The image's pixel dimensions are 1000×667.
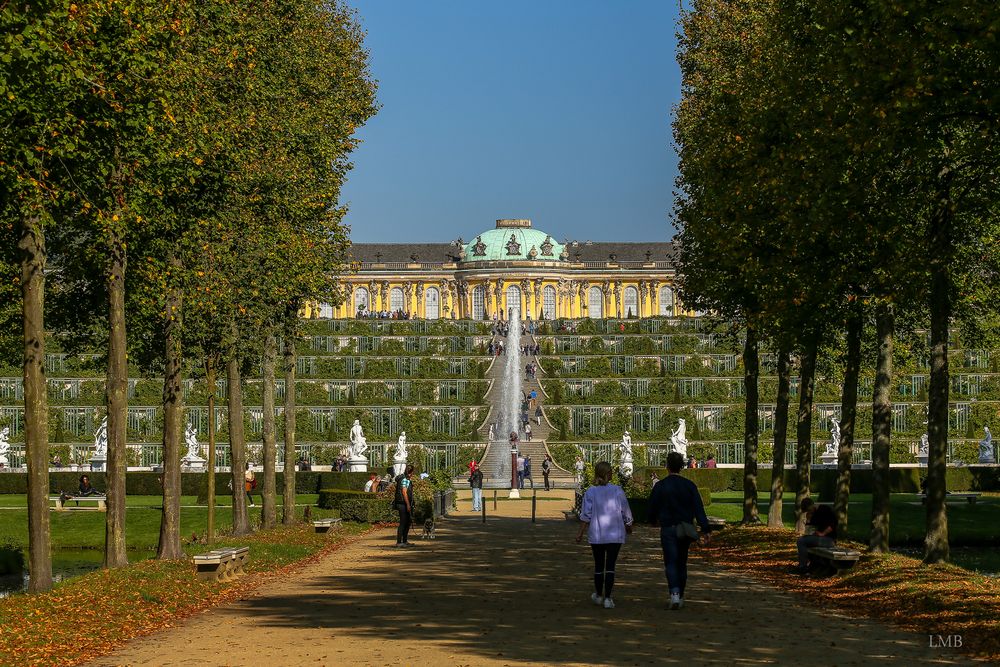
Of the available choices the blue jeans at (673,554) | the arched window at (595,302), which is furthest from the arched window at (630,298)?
the blue jeans at (673,554)

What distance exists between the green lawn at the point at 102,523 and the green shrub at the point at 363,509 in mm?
736

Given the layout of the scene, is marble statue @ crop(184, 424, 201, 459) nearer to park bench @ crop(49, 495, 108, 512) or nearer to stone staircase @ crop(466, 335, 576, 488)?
stone staircase @ crop(466, 335, 576, 488)

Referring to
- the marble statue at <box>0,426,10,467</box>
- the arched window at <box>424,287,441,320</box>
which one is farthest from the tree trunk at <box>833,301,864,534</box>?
the arched window at <box>424,287,441,320</box>

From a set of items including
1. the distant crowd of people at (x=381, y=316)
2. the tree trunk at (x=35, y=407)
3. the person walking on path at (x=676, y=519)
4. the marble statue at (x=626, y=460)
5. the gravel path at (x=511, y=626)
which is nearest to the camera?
the gravel path at (x=511, y=626)

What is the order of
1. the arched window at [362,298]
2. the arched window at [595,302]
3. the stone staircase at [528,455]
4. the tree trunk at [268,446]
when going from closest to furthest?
1. the tree trunk at [268,446]
2. the stone staircase at [528,455]
3. the arched window at [362,298]
4. the arched window at [595,302]

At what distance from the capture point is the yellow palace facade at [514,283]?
187m

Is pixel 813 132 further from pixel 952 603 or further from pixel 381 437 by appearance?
pixel 381 437

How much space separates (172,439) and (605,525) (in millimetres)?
10725

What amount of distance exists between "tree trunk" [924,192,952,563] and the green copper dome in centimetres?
16307

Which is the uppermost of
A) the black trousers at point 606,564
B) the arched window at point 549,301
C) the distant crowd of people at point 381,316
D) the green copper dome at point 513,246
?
the green copper dome at point 513,246

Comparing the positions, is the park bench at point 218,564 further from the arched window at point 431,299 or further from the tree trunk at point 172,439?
the arched window at point 431,299

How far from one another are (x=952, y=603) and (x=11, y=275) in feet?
54.9

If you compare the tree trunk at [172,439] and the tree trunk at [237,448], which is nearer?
the tree trunk at [172,439]

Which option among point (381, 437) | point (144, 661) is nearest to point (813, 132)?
point (144, 661)
